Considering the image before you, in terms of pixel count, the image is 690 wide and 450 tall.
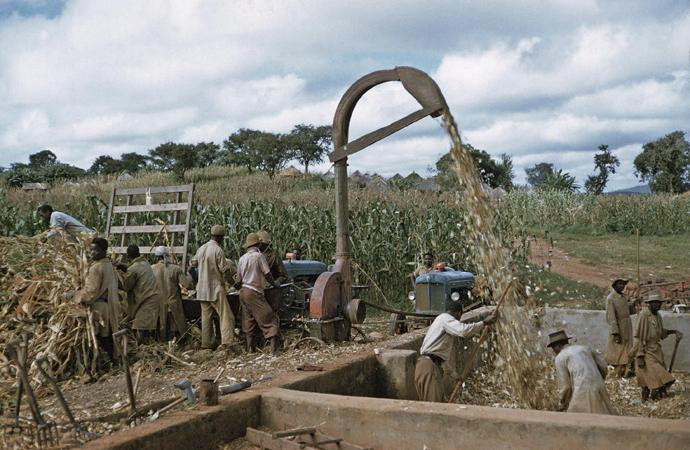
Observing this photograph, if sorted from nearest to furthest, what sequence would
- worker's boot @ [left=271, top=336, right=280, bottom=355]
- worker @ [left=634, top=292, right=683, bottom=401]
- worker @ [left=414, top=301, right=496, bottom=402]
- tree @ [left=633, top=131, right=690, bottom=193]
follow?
worker @ [left=414, top=301, right=496, bottom=402] < worker's boot @ [left=271, top=336, right=280, bottom=355] < worker @ [left=634, top=292, right=683, bottom=401] < tree @ [left=633, top=131, right=690, bottom=193]

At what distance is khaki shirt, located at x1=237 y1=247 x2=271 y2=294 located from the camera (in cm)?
866

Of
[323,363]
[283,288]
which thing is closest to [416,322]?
[283,288]

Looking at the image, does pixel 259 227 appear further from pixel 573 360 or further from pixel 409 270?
pixel 573 360

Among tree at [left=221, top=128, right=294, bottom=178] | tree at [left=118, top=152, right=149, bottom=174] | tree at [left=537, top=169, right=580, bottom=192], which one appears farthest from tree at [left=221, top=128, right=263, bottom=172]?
tree at [left=537, top=169, right=580, bottom=192]

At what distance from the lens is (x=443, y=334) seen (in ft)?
23.2

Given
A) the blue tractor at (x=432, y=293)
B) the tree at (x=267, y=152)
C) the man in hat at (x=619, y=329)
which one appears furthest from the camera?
the tree at (x=267, y=152)

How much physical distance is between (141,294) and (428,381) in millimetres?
4111

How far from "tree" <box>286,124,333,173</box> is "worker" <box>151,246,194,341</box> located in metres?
39.5

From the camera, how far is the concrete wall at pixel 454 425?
14.3 feet

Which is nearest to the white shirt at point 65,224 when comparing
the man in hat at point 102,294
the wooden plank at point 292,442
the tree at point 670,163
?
the man in hat at point 102,294

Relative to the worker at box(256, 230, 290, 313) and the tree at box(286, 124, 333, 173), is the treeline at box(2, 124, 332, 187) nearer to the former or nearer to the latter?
the tree at box(286, 124, 333, 173)

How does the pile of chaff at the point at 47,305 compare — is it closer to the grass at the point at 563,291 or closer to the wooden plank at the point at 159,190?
the wooden plank at the point at 159,190

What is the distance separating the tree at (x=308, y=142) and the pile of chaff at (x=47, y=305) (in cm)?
3973

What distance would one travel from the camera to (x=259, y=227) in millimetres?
15578
